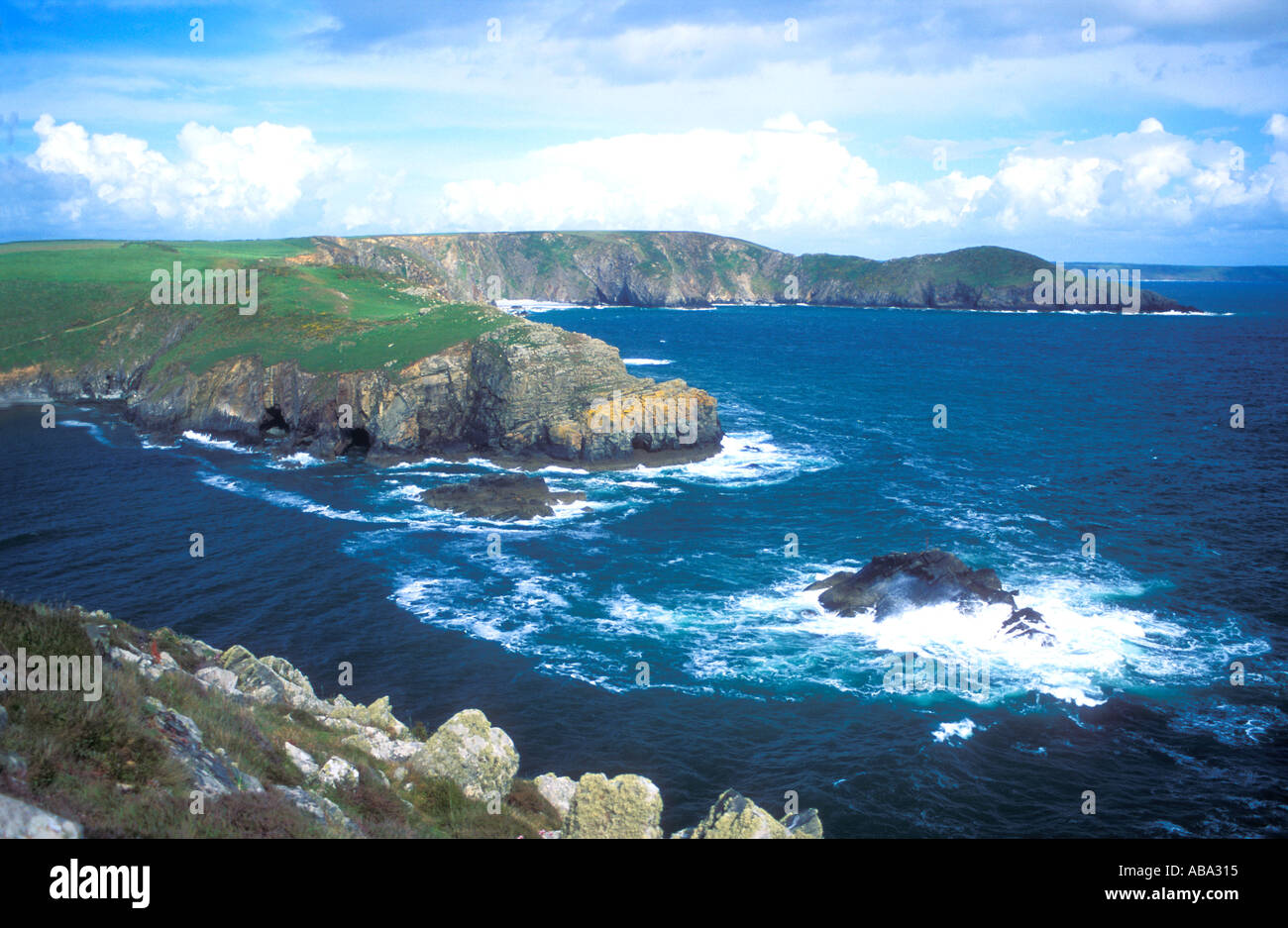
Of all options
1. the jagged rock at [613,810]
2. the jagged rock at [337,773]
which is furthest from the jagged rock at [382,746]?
the jagged rock at [613,810]

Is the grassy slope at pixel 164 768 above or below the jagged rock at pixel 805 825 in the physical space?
above

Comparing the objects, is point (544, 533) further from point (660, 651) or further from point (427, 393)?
point (427, 393)

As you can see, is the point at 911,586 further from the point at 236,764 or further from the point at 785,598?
the point at 236,764

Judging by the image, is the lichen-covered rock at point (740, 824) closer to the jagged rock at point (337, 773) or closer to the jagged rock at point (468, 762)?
the jagged rock at point (468, 762)
